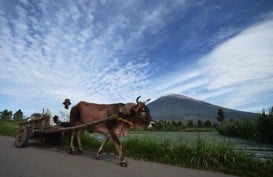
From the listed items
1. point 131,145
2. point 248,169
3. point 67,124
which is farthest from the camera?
point 67,124

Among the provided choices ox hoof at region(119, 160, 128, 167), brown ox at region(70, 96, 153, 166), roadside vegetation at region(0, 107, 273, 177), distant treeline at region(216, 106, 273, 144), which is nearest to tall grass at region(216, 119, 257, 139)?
distant treeline at region(216, 106, 273, 144)

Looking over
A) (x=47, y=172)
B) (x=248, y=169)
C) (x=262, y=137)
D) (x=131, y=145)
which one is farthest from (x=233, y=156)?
(x=262, y=137)

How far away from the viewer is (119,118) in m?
7.79

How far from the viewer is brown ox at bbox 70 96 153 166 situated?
7.55 meters


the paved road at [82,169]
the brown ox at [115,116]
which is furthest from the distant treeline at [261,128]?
the paved road at [82,169]

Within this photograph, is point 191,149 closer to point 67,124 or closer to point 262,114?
point 67,124

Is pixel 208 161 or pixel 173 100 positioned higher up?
pixel 173 100

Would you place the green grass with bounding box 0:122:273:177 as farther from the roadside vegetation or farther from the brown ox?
the brown ox

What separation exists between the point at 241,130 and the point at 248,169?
17.6m

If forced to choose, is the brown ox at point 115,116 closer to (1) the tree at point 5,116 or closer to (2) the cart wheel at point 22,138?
(2) the cart wheel at point 22,138

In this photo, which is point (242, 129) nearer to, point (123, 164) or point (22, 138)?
point (22, 138)

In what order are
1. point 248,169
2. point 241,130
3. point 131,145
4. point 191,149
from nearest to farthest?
1. point 248,169
2. point 191,149
3. point 131,145
4. point 241,130

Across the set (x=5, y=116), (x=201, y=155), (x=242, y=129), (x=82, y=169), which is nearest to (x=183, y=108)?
(x=5, y=116)

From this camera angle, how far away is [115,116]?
307 inches
